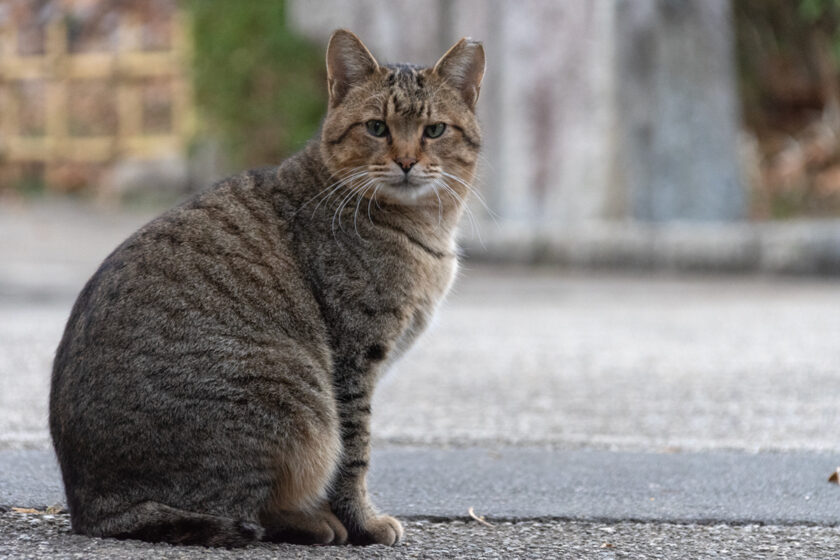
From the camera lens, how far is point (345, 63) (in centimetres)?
294

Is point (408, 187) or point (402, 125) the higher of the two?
point (402, 125)

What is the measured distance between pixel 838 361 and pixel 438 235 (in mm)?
3089

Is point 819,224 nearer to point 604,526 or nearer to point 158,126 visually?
point 604,526

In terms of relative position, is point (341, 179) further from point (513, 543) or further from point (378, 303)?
point (513, 543)

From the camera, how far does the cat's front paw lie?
2.56 m

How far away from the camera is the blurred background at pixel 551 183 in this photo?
4.67 metres

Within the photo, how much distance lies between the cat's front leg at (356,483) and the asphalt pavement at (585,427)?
7 cm

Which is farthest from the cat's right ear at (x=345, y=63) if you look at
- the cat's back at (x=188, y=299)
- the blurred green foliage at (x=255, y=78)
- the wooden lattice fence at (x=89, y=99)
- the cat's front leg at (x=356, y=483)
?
the wooden lattice fence at (x=89, y=99)

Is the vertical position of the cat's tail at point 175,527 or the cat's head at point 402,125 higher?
the cat's head at point 402,125

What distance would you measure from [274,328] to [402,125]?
1.98ft

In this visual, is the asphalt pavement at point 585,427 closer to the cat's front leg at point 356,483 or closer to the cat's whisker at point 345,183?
the cat's front leg at point 356,483

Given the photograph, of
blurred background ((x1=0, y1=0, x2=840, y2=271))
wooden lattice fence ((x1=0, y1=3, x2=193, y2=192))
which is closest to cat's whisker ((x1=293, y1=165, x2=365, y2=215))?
blurred background ((x1=0, y1=0, x2=840, y2=271))

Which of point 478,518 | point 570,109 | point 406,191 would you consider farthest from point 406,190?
point 570,109

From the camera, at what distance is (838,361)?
532 cm
